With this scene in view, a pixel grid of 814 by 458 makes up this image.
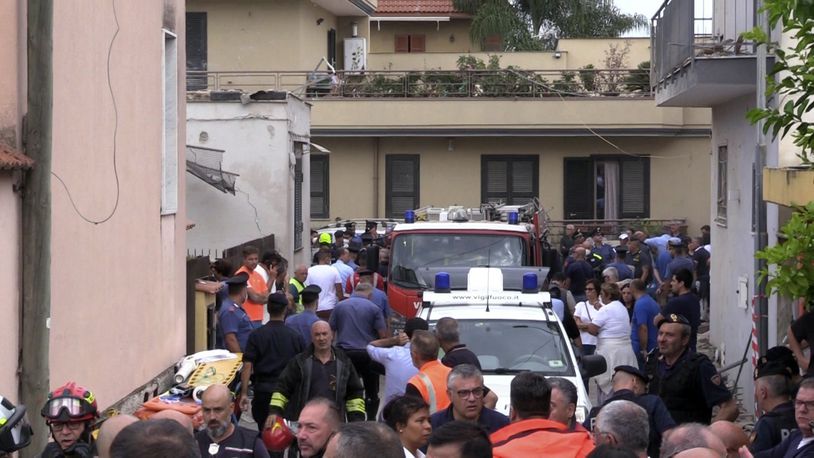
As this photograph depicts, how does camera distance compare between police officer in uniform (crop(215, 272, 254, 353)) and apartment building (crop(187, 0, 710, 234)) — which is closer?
police officer in uniform (crop(215, 272, 254, 353))

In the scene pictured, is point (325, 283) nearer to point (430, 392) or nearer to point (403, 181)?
point (430, 392)

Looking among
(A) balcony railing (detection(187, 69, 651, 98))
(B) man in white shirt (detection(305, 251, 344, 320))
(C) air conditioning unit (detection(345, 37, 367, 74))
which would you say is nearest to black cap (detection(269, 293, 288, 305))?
(B) man in white shirt (detection(305, 251, 344, 320))

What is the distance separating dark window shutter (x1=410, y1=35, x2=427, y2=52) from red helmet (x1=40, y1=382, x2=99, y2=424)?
38392mm

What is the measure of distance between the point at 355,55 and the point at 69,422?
96.1 ft

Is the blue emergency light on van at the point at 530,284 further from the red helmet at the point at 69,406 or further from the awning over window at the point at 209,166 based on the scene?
the awning over window at the point at 209,166

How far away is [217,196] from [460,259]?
23.9ft

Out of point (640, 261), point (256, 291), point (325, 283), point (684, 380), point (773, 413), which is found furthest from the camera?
point (640, 261)

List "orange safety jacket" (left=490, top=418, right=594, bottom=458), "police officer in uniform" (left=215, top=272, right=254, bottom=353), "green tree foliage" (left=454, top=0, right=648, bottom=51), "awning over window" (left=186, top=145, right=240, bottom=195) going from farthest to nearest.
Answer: "green tree foliage" (left=454, top=0, right=648, bottom=51) < "awning over window" (left=186, top=145, right=240, bottom=195) < "police officer in uniform" (left=215, top=272, right=254, bottom=353) < "orange safety jacket" (left=490, top=418, right=594, bottom=458)

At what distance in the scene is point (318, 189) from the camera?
34.2m

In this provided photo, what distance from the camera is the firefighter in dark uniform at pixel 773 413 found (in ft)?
Result: 24.8

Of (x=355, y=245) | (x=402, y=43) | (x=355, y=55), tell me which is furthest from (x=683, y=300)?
(x=402, y=43)

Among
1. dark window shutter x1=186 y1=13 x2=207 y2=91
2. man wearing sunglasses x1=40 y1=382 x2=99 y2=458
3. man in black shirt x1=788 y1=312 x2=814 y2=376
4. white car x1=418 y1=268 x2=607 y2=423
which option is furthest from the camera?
dark window shutter x1=186 y1=13 x2=207 y2=91

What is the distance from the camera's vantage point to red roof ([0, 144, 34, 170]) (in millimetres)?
8367

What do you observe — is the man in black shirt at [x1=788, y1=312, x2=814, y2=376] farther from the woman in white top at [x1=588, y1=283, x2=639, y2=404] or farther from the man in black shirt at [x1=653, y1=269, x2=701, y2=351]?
the man in black shirt at [x1=653, y1=269, x2=701, y2=351]
